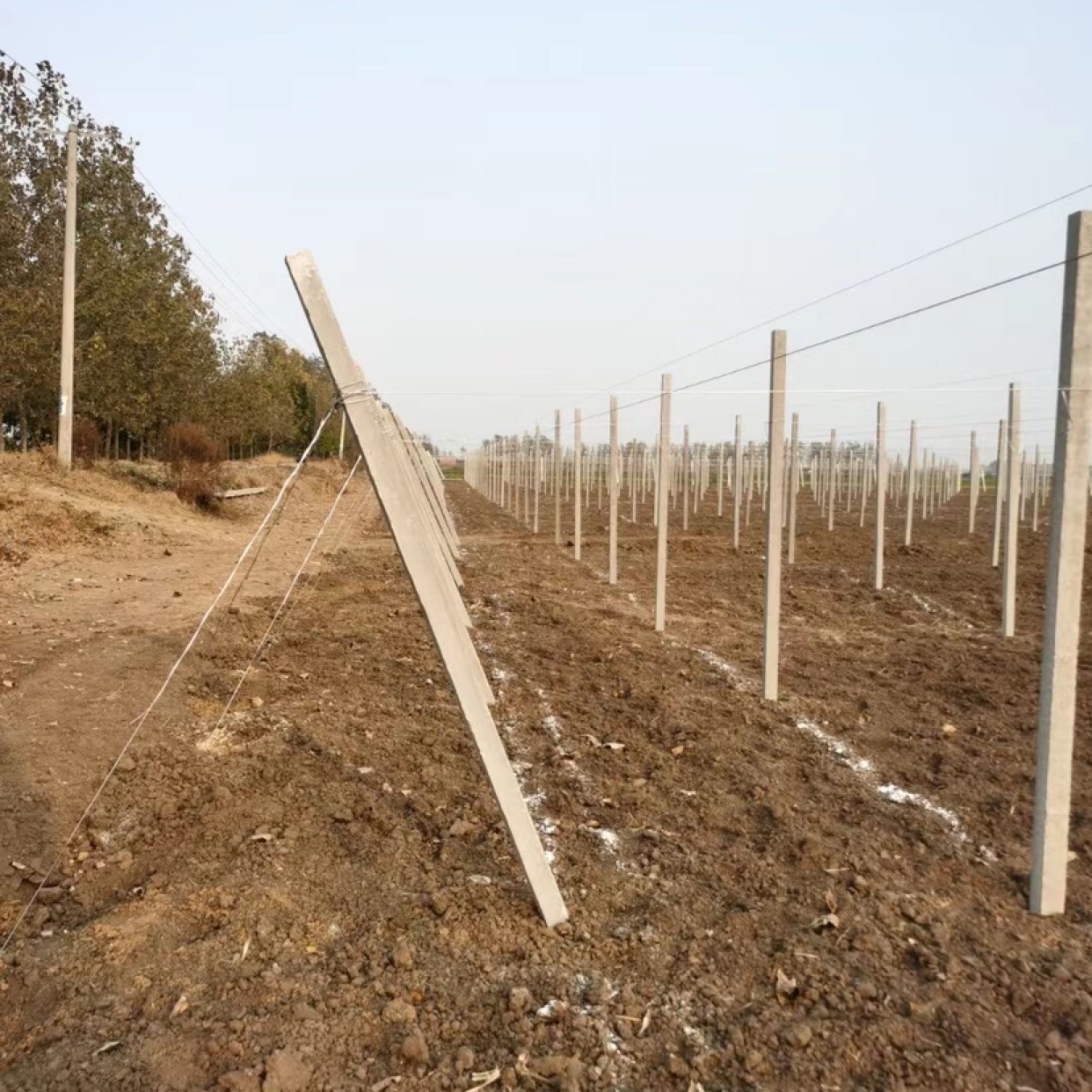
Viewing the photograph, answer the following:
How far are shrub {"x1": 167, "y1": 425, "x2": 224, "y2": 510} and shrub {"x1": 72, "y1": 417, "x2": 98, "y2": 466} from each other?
1737 millimetres

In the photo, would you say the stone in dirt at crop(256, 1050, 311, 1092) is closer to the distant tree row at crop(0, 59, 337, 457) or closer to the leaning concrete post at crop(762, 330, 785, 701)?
the leaning concrete post at crop(762, 330, 785, 701)

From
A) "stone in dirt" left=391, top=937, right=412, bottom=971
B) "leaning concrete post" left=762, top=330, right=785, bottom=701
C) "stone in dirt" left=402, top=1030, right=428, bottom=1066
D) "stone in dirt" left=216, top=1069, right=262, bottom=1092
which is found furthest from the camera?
"leaning concrete post" left=762, top=330, right=785, bottom=701

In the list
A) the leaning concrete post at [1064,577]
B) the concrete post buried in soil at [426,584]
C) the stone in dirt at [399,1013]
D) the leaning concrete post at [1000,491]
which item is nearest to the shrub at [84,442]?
the leaning concrete post at [1000,491]

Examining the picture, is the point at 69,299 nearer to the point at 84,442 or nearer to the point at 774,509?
the point at 84,442

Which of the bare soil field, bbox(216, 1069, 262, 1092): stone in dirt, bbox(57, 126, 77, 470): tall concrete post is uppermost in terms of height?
bbox(57, 126, 77, 470): tall concrete post

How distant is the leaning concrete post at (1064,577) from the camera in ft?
9.90

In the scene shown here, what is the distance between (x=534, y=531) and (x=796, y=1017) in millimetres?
19049

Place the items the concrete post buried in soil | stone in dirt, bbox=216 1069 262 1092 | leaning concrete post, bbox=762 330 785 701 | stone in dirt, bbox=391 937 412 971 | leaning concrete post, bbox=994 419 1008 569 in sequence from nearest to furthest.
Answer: stone in dirt, bbox=216 1069 262 1092
stone in dirt, bbox=391 937 412 971
the concrete post buried in soil
leaning concrete post, bbox=762 330 785 701
leaning concrete post, bbox=994 419 1008 569

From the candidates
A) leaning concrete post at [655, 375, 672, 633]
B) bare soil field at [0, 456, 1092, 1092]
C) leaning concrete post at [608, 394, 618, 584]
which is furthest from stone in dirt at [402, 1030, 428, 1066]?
leaning concrete post at [608, 394, 618, 584]

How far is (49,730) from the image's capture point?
5.00 m

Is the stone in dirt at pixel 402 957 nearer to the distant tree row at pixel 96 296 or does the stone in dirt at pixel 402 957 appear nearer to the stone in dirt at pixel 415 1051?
the stone in dirt at pixel 415 1051

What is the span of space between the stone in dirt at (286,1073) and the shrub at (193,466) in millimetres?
19901

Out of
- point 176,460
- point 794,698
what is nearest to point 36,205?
point 176,460

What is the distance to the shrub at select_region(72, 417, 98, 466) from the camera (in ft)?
62.5
